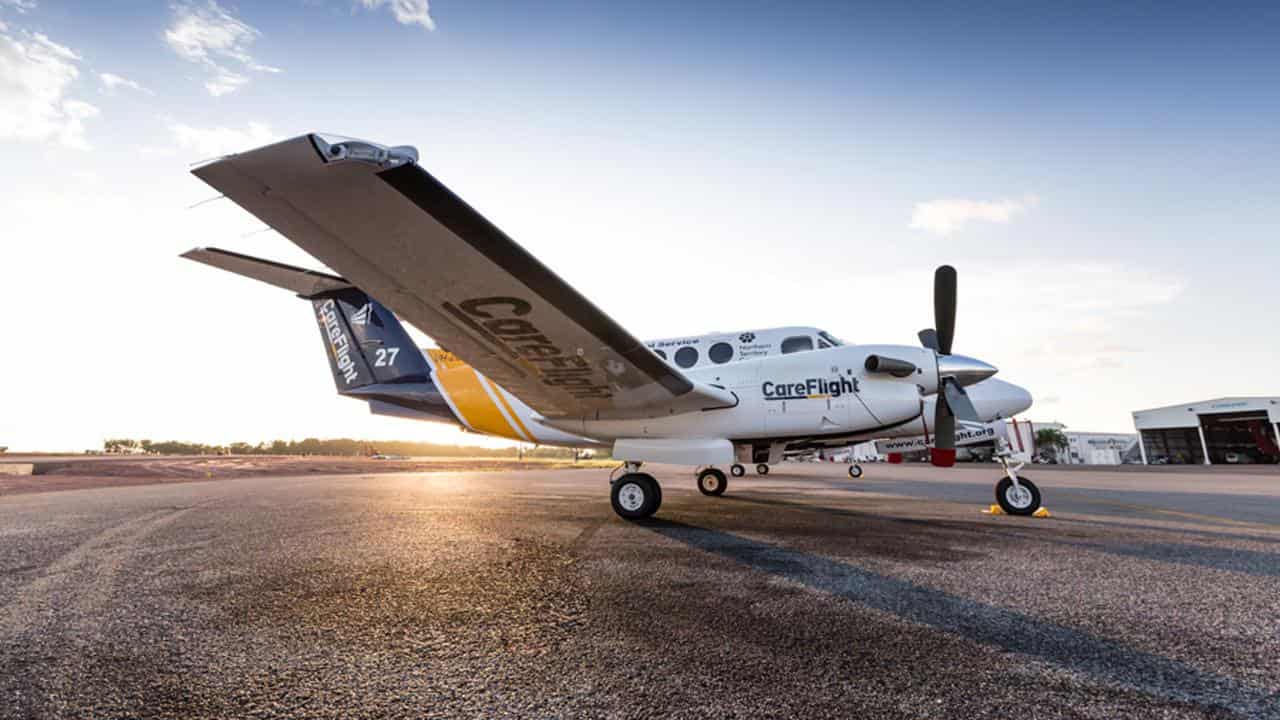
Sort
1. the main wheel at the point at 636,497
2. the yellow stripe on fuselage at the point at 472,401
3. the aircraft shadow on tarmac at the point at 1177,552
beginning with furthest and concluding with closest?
the yellow stripe on fuselage at the point at 472,401
the main wheel at the point at 636,497
the aircraft shadow on tarmac at the point at 1177,552

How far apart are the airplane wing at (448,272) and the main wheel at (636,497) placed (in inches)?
38.4

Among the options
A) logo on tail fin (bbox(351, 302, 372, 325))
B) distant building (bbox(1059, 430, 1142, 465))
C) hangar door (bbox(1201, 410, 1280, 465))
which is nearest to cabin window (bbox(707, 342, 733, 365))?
logo on tail fin (bbox(351, 302, 372, 325))

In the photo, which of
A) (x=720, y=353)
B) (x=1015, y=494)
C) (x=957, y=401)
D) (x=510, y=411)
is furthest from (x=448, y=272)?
(x=1015, y=494)

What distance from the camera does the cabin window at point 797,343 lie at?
9.02 meters

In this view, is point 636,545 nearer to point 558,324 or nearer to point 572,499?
point 558,324

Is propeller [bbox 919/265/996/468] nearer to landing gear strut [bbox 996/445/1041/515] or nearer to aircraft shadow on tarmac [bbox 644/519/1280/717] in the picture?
landing gear strut [bbox 996/445/1041/515]

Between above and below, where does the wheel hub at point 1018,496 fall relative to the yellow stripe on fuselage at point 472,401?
below

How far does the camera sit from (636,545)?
465 cm

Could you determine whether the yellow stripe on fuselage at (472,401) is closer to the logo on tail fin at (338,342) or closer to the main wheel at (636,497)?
the logo on tail fin at (338,342)

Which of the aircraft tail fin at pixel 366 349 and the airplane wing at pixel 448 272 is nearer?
the airplane wing at pixel 448 272

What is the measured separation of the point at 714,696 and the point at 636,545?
3.03 metres

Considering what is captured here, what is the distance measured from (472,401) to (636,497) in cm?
362

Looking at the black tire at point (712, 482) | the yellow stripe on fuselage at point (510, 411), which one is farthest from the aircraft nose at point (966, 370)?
the yellow stripe on fuselage at point (510, 411)

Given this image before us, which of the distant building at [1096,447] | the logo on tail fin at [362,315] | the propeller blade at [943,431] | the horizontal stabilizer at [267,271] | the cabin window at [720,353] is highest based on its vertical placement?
the logo on tail fin at [362,315]
